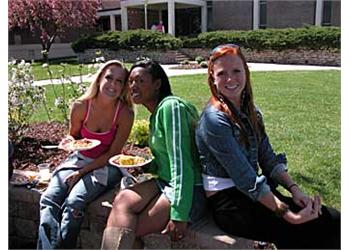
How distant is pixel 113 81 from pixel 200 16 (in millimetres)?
26370

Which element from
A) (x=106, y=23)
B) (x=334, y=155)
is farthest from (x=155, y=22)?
(x=334, y=155)

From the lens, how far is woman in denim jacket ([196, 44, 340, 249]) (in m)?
2.06

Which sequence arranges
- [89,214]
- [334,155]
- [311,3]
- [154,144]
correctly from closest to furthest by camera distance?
[154,144] → [89,214] → [334,155] → [311,3]

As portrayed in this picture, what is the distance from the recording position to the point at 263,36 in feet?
68.1

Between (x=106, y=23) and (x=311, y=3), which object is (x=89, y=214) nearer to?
(x=311, y=3)

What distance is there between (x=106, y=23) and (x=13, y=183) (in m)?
29.8

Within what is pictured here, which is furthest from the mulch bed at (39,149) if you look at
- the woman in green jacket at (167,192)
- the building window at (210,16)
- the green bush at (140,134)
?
the building window at (210,16)

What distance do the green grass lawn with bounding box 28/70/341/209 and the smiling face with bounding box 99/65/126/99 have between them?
6.60 feet

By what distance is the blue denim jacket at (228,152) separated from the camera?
6.76 ft

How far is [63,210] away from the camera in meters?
2.63

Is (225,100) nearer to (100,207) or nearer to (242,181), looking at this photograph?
(242,181)

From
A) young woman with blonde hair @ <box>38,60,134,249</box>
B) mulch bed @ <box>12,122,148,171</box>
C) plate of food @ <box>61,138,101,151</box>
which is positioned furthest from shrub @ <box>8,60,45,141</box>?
plate of food @ <box>61,138,101,151</box>

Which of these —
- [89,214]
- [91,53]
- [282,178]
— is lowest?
[89,214]

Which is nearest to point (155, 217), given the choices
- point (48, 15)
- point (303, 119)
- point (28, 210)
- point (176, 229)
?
point (176, 229)
